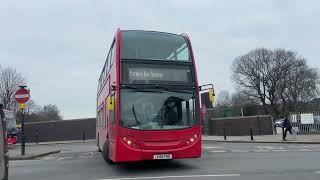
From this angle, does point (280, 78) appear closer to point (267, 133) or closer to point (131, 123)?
point (267, 133)

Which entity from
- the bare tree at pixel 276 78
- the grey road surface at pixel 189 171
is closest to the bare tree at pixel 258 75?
the bare tree at pixel 276 78

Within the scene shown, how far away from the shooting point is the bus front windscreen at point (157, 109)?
12.3 metres

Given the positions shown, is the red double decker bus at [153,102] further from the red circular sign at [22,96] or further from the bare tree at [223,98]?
the bare tree at [223,98]

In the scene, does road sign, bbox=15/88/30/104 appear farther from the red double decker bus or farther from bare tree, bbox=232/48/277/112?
bare tree, bbox=232/48/277/112

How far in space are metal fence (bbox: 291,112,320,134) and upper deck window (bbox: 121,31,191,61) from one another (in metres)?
24.8

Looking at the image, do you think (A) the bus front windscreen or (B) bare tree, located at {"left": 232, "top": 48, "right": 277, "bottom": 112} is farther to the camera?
(B) bare tree, located at {"left": 232, "top": 48, "right": 277, "bottom": 112}

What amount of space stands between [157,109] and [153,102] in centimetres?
23

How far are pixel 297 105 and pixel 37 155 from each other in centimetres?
6205

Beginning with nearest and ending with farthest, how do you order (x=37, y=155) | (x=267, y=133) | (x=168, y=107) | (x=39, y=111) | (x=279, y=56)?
1. (x=168, y=107)
2. (x=37, y=155)
3. (x=267, y=133)
4. (x=279, y=56)
5. (x=39, y=111)

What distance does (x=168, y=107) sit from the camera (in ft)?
41.0

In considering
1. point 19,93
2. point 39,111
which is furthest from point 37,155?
point 39,111

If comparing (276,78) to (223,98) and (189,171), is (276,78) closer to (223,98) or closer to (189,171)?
(223,98)

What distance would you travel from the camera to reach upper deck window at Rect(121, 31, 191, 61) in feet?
42.1

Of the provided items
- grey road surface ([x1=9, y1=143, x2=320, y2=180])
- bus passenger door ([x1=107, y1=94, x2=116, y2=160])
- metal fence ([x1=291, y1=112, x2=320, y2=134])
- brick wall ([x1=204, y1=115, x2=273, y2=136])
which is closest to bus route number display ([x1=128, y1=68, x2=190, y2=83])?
bus passenger door ([x1=107, y1=94, x2=116, y2=160])
